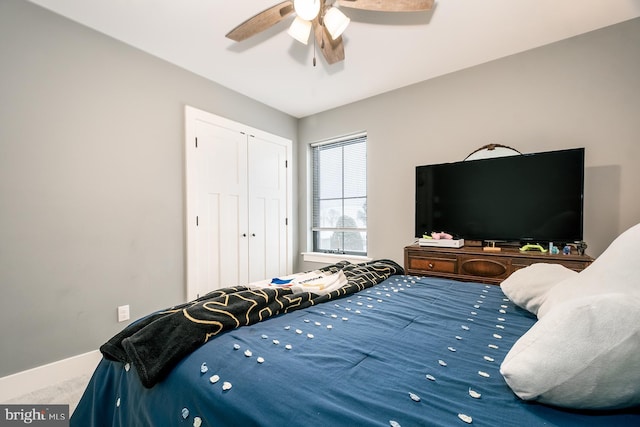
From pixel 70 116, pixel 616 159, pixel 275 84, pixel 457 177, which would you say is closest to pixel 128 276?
pixel 70 116

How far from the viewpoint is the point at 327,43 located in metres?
2.12

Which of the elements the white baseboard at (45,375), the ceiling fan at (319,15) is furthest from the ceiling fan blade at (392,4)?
the white baseboard at (45,375)

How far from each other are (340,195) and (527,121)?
86.2 inches

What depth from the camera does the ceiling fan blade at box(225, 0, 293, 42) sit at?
1.79 metres

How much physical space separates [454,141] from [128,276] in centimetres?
337

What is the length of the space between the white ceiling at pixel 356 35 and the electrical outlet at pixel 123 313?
2.26 m

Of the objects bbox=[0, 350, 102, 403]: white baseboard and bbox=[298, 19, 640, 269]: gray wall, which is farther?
bbox=[298, 19, 640, 269]: gray wall

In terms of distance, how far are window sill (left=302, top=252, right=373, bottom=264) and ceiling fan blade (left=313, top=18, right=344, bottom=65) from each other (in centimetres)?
229

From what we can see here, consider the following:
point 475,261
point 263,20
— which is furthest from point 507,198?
point 263,20

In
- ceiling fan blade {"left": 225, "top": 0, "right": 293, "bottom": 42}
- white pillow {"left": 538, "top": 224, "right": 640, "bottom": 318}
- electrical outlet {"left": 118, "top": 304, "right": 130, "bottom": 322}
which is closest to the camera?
white pillow {"left": 538, "top": 224, "right": 640, "bottom": 318}

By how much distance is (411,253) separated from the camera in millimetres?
2791

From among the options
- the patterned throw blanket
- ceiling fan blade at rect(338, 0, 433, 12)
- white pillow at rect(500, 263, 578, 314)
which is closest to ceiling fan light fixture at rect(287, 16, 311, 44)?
ceiling fan blade at rect(338, 0, 433, 12)

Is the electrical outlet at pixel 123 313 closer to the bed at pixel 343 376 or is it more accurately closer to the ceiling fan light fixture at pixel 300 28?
the bed at pixel 343 376

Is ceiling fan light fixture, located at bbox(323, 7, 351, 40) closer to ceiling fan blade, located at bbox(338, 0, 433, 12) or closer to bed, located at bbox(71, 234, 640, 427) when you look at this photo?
ceiling fan blade, located at bbox(338, 0, 433, 12)
